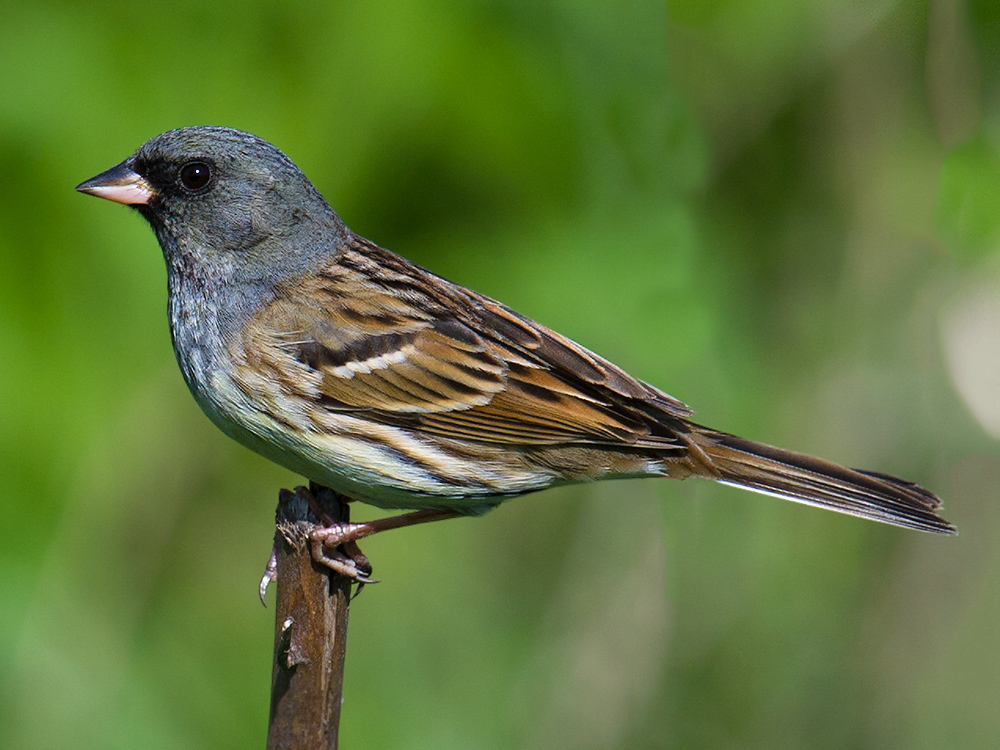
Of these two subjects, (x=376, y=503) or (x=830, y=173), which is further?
(x=830, y=173)

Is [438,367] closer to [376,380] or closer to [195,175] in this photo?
[376,380]

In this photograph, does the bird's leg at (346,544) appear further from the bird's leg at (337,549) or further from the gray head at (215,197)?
the gray head at (215,197)

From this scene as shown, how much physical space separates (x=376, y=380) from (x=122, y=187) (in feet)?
2.84

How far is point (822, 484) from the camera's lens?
11.0 feet

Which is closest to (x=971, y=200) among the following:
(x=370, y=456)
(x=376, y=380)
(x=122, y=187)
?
(x=376, y=380)

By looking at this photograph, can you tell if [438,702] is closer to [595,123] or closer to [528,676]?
[528,676]

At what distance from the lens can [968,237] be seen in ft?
13.6

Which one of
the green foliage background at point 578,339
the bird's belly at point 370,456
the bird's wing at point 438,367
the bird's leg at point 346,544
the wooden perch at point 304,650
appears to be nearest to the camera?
the wooden perch at point 304,650

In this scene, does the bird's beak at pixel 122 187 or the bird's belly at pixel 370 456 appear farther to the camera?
the bird's beak at pixel 122 187

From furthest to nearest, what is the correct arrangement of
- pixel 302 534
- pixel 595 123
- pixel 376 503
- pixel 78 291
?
1. pixel 595 123
2. pixel 78 291
3. pixel 376 503
4. pixel 302 534

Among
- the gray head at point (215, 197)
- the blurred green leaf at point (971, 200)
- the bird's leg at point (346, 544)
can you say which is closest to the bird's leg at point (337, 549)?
the bird's leg at point (346, 544)

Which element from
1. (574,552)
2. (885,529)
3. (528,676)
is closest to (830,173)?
(885,529)

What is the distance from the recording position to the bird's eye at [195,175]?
338 centimetres

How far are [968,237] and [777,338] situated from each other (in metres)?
0.78
